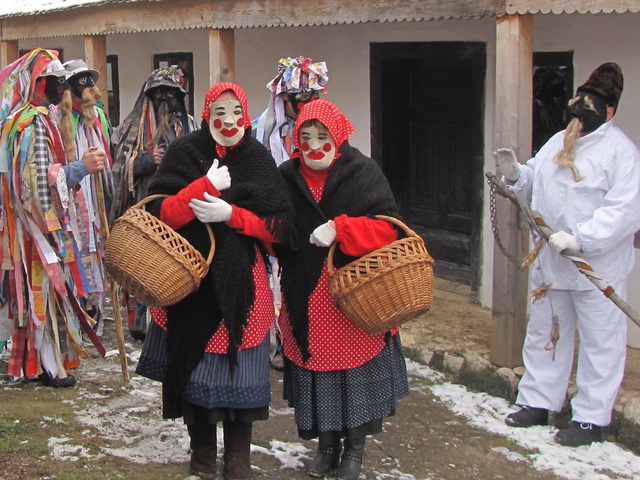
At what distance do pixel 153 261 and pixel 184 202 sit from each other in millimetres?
307

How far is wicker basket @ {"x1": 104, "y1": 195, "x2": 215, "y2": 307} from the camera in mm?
3670

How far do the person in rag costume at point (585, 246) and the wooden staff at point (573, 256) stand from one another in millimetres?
53

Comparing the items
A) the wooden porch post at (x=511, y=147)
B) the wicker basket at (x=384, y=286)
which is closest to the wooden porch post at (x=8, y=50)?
the wooden porch post at (x=511, y=147)

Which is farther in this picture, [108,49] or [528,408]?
[108,49]

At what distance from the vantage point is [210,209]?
148 inches

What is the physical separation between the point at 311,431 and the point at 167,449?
87 centimetres

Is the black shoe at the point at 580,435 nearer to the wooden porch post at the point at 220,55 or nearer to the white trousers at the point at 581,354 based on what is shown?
the white trousers at the point at 581,354

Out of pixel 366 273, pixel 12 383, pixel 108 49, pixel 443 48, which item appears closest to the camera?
pixel 366 273

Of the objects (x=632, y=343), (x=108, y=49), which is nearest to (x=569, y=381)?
(x=632, y=343)

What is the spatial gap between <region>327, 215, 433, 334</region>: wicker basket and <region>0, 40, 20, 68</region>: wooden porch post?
10.1m

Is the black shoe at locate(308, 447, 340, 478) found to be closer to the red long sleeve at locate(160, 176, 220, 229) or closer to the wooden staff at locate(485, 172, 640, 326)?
the red long sleeve at locate(160, 176, 220, 229)

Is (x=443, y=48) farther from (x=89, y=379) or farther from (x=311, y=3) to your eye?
(x=89, y=379)

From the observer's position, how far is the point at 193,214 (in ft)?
12.6

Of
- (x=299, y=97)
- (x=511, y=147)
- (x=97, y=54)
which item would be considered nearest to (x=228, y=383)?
(x=299, y=97)
